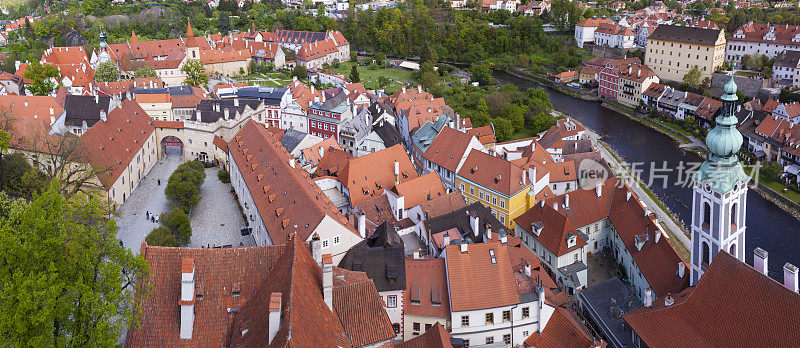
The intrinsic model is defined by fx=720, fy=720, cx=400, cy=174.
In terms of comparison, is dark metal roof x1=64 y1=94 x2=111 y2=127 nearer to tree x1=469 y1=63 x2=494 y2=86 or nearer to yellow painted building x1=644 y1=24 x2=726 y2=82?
tree x1=469 y1=63 x2=494 y2=86

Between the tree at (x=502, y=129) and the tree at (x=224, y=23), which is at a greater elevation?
the tree at (x=224, y=23)

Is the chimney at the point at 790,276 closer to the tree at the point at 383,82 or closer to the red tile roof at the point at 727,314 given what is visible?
the red tile roof at the point at 727,314

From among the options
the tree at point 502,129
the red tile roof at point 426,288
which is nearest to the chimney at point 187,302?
the red tile roof at point 426,288

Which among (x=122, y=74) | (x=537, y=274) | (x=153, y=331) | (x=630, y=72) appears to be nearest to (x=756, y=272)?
(x=537, y=274)

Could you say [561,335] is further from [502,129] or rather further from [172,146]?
[502,129]

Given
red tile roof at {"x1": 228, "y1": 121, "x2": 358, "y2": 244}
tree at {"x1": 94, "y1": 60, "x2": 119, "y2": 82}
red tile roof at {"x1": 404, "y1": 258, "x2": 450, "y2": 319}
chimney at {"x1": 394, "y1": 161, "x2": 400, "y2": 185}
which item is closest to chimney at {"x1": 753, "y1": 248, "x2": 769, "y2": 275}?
red tile roof at {"x1": 404, "y1": 258, "x2": 450, "y2": 319}

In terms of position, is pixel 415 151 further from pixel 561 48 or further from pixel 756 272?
pixel 561 48

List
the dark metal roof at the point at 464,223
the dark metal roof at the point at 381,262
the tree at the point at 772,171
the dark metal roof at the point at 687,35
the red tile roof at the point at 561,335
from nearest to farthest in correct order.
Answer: the red tile roof at the point at 561,335 < the dark metal roof at the point at 381,262 < the dark metal roof at the point at 464,223 < the tree at the point at 772,171 < the dark metal roof at the point at 687,35
